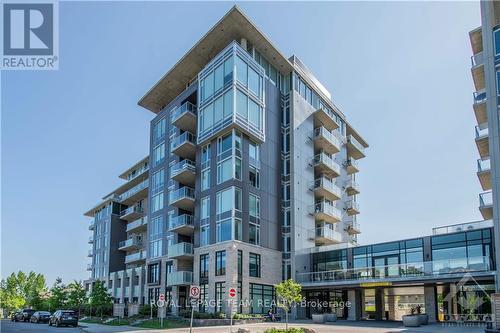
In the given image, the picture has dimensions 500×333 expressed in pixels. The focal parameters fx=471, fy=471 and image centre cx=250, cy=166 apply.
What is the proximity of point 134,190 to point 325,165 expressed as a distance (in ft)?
97.3

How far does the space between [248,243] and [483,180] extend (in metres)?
19.4

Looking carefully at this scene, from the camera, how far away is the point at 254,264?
134 ft

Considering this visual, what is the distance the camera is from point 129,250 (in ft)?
221

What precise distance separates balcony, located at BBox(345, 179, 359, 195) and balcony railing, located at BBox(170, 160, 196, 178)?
22.6 m

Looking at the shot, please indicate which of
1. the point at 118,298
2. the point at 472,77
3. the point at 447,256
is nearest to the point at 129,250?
the point at 118,298

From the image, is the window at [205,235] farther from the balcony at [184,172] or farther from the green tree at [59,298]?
the green tree at [59,298]

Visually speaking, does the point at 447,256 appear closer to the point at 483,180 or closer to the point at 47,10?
the point at 483,180

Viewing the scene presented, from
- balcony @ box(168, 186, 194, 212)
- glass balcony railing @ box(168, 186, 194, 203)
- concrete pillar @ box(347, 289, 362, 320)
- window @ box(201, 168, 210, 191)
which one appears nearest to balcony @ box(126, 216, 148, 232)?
balcony @ box(168, 186, 194, 212)

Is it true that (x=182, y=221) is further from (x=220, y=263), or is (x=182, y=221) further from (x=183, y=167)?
(x=220, y=263)

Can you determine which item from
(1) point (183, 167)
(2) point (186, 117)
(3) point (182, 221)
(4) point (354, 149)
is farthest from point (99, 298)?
(4) point (354, 149)

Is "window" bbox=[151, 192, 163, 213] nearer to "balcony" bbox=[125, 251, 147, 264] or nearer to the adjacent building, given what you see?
the adjacent building

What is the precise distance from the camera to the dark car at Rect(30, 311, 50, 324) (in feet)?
151

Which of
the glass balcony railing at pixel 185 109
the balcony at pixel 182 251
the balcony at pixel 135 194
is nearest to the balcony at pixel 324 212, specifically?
the balcony at pixel 182 251

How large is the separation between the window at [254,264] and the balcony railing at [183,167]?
10619 millimetres
